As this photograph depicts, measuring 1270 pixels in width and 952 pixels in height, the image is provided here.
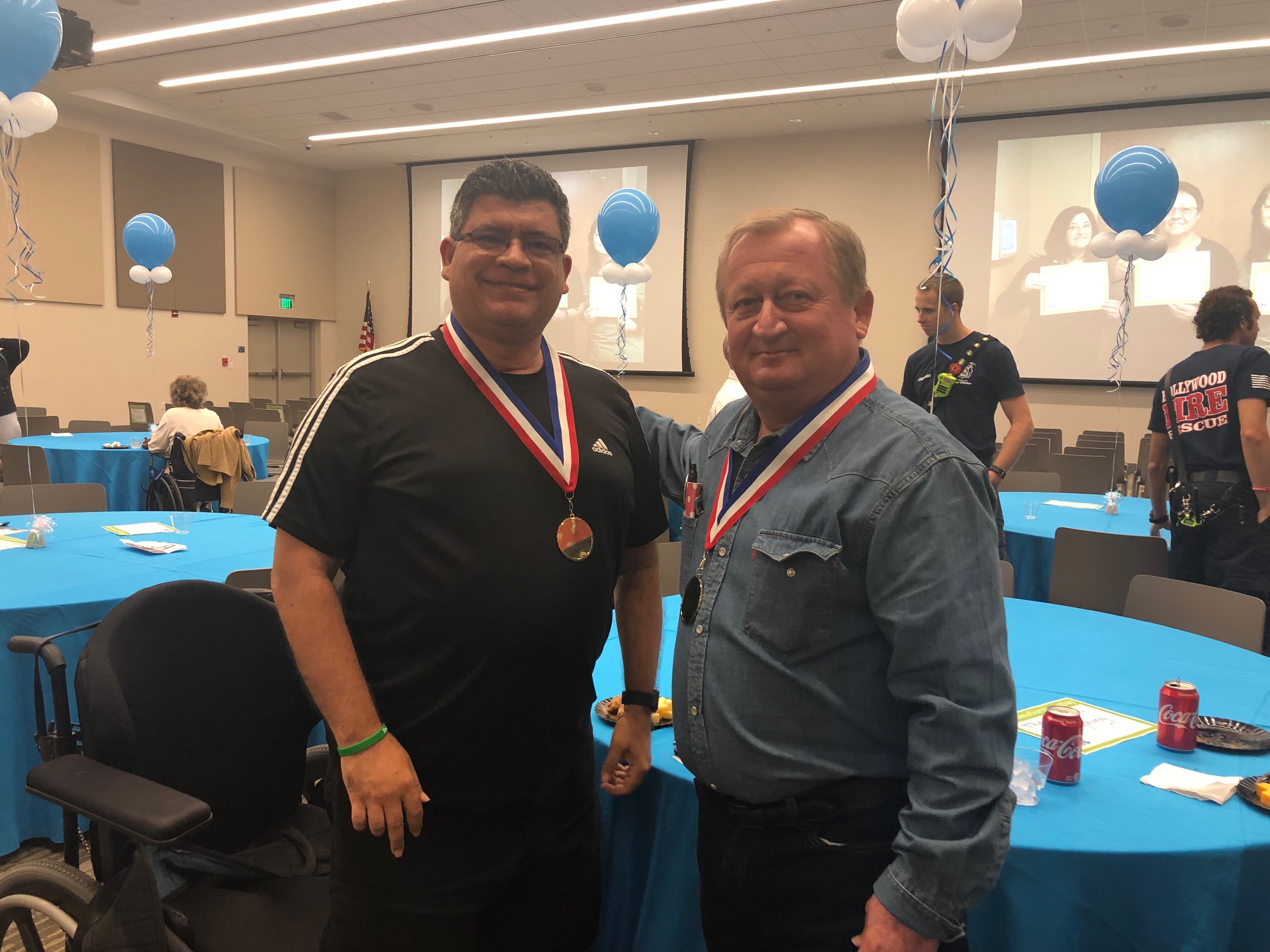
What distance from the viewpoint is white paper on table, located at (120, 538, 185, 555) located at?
3189 millimetres

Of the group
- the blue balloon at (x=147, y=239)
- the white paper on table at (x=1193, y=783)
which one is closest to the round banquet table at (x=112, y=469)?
the blue balloon at (x=147, y=239)

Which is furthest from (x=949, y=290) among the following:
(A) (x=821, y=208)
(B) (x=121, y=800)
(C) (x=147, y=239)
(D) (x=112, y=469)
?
(C) (x=147, y=239)

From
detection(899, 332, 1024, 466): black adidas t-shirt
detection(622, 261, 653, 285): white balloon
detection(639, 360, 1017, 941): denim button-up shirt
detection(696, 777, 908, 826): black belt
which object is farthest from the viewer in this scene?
detection(622, 261, 653, 285): white balloon

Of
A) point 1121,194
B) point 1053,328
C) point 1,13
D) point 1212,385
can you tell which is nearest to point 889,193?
point 1053,328

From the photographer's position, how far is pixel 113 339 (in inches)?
440

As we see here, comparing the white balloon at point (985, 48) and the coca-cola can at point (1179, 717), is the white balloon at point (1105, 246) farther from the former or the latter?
the coca-cola can at point (1179, 717)

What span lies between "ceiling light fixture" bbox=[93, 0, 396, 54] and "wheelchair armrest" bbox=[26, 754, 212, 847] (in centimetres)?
750

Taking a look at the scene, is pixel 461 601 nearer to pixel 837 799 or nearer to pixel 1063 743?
pixel 837 799

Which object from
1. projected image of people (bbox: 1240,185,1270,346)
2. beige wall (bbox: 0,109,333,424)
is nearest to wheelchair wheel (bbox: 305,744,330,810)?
projected image of people (bbox: 1240,185,1270,346)

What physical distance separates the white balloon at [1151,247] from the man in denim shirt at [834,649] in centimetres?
495

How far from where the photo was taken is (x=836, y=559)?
115 cm

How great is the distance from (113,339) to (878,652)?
12479 mm

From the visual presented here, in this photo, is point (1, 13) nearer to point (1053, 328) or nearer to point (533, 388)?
point (533, 388)

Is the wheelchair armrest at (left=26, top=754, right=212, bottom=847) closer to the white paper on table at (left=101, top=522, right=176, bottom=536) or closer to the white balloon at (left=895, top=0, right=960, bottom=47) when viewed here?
the white paper on table at (left=101, top=522, right=176, bottom=536)
